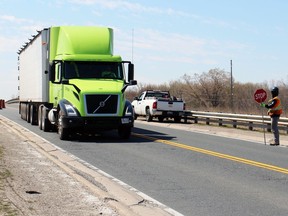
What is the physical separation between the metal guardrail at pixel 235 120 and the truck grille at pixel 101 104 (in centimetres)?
740

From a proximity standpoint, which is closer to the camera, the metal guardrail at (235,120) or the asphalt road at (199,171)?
the asphalt road at (199,171)

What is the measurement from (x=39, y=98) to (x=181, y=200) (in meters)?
15.6

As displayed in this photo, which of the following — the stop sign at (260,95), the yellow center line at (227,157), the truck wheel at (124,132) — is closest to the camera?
the yellow center line at (227,157)

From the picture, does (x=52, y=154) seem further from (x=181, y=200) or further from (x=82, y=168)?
(x=181, y=200)

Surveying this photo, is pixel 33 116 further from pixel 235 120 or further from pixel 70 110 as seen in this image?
pixel 235 120

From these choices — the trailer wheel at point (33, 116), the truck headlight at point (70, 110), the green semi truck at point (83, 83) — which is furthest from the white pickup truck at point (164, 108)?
the truck headlight at point (70, 110)

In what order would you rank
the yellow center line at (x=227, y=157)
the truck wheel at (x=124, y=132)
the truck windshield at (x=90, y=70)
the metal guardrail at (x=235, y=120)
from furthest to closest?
1. the metal guardrail at (x=235, y=120)
2. the truck windshield at (x=90, y=70)
3. the truck wheel at (x=124, y=132)
4. the yellow center line at (x=227, y=157)

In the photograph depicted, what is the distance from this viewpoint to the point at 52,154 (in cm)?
1416

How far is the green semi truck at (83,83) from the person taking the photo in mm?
17703

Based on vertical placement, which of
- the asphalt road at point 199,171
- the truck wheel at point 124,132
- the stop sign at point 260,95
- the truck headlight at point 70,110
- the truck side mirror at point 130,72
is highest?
the truck side mirror at point 130,72

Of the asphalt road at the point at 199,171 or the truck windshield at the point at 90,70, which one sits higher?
the truck windshield at the point at 90,70

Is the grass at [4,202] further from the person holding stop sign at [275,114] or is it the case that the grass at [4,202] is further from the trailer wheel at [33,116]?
the trailer wheel at [33,116]

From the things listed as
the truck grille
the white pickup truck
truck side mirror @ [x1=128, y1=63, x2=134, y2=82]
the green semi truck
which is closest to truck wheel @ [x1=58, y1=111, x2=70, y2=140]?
the green semi truck

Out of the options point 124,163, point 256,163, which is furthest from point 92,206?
point 256,163
